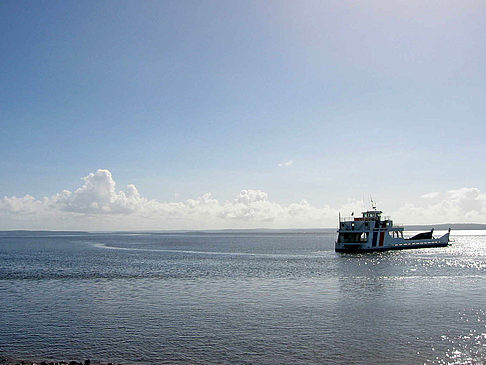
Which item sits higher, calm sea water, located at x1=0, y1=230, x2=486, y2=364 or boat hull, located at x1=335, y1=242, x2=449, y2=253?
calm sea water, located at x1=0, y1=230, x2=486, y2=364

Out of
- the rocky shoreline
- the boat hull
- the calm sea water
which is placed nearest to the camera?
the rocky shoreline

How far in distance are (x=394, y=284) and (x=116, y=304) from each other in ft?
112

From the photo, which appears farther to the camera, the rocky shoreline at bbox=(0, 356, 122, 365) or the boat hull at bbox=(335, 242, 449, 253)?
the boat hull at bbox=(335, 242, 449, 253)

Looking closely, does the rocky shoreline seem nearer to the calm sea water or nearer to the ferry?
the calm sea water

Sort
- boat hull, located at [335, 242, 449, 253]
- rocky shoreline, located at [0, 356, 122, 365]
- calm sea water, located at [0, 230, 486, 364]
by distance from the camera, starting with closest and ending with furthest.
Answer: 1. rocky shoreline, located at [0, 356, 122, 365]
2. calm sea water, located at [0, 230, 486, 364]
3. boat hull, located at [335, 242, 449, 253]

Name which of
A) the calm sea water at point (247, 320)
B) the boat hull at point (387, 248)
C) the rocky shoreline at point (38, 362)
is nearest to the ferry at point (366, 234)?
the boat hull at point (387, 248)

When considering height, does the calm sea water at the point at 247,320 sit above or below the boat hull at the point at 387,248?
above

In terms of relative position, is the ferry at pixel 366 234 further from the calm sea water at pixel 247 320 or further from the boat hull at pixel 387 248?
→ the calm sea water at pixel 247 320

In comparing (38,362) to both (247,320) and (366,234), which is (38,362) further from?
(366,234)

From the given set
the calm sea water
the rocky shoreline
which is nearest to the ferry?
the calm sea water

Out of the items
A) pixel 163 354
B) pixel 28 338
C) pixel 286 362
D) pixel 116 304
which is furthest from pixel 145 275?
pixel 286 362

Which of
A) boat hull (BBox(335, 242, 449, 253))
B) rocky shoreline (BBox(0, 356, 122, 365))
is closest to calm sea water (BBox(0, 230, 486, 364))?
rocky shoreline (BBox(0, 356, 122, 365))

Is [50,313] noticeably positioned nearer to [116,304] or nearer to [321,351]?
[116,304]

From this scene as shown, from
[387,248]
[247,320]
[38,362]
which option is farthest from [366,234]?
[38,362]
